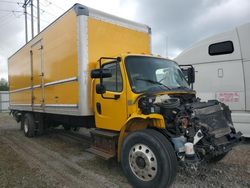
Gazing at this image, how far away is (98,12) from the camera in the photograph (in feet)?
21.0

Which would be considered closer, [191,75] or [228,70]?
[191,75]

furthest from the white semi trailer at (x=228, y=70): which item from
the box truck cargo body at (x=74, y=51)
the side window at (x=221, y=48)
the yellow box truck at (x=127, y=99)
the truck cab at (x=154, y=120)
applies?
the truck cab at (x=154, y=120)

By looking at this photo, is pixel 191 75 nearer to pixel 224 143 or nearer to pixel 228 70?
pixel 228 70

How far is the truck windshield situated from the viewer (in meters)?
5.13

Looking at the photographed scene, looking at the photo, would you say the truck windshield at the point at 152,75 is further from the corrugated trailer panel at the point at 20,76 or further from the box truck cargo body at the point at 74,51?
the corrugated trailer panel at the point at 20,76

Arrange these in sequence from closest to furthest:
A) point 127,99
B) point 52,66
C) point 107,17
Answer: point 127,99
point 107,17
point 52,66

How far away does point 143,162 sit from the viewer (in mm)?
4402

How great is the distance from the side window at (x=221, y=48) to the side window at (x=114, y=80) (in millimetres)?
4158

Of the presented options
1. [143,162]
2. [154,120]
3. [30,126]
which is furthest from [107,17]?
[30,126]

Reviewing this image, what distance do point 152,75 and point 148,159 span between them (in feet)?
5.86

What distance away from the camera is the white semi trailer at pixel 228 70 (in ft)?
25.4

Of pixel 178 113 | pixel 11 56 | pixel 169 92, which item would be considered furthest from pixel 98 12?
pixel 11 56

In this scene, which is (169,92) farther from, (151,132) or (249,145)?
(249,145)

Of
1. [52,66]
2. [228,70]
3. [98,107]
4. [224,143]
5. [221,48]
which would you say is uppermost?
[221,48]
